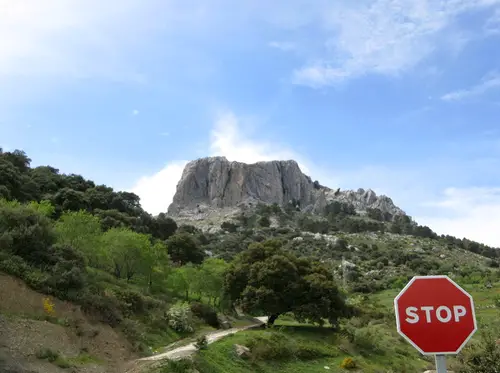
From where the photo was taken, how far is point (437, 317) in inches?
149

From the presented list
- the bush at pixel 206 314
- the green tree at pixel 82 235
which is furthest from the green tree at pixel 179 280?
the green tree at pixel 82 235

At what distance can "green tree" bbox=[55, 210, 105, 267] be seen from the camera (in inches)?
1226

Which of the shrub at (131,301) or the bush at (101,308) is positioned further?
the shrub at (131,301)

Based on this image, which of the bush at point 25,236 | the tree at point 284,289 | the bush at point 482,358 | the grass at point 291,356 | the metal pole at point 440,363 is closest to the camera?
the metal pole at point 440,363

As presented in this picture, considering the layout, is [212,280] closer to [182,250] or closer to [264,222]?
[182,250]

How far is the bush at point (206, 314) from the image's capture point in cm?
3200

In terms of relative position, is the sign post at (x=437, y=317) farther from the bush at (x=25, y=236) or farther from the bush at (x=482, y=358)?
the bush at (x=25, y=236)

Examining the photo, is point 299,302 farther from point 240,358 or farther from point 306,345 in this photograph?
point 240,358

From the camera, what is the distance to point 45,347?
16.7 m

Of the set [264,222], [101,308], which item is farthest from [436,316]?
[264,222]

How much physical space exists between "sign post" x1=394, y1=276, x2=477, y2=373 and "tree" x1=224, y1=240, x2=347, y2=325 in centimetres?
2813

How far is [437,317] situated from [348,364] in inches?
929

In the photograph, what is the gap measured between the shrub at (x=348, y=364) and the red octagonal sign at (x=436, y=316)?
76.6 ft

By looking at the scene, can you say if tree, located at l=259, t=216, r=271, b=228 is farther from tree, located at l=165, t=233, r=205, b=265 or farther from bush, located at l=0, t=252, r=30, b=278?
bush, located at l=0, t=252, r=30, b=278
